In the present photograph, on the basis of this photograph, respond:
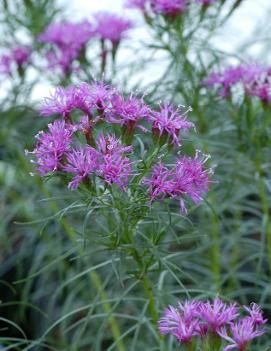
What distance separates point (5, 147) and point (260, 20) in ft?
4.19

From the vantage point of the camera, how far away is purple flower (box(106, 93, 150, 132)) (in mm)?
1199

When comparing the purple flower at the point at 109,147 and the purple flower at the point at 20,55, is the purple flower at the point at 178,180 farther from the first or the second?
the purple flower at the point at 20,55

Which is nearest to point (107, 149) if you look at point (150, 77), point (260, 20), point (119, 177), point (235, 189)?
point (119, 177)

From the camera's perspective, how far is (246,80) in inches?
65.0

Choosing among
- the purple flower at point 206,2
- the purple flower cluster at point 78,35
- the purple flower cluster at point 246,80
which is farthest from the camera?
the purple flower cluster at point 78,35

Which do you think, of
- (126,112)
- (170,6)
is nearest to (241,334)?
(126,112)

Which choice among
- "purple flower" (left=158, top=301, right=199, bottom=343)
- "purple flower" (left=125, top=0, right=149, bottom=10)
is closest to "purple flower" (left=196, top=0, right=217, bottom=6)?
Result: "purple flower" (left=125, top=0, right=149, bottom=10)

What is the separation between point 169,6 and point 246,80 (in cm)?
23

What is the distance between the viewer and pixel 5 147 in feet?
6.81

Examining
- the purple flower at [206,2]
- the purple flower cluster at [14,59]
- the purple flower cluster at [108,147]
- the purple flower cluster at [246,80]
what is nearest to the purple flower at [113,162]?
the purple flower cluster at [108,147]

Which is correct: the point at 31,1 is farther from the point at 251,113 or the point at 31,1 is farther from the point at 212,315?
the point at 212,315

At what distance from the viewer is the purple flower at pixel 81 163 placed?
1145 mm

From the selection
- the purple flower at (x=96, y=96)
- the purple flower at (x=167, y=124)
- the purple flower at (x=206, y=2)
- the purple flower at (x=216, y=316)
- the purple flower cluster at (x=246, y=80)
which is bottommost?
the purple flower at (x=216, y=316)

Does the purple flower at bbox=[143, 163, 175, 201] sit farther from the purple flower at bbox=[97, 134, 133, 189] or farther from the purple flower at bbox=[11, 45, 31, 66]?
the purple flower at bbox=[11, 45, 31, 66]
